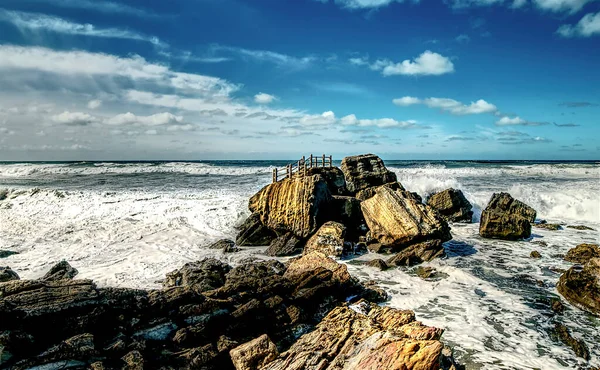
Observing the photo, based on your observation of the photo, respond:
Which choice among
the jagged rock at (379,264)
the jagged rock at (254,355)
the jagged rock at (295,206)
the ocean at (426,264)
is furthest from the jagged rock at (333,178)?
the jagged rock at (254,355)

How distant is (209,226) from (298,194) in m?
5.56

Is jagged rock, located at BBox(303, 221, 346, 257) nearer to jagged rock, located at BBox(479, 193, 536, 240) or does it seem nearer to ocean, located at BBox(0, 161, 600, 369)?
ocean, located at BBox(0, 161, 600, 369)

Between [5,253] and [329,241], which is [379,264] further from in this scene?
[5,253]

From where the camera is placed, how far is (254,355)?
5.09 metres

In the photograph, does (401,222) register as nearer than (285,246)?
Yes

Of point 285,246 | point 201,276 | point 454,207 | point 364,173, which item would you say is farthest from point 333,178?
point 201,276

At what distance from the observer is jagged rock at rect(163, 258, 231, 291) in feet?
28.7

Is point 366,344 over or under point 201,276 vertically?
over

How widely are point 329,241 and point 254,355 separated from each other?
8369 mm

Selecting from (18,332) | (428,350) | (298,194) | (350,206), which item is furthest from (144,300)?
(350,206)

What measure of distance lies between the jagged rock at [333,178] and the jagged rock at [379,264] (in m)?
9.04

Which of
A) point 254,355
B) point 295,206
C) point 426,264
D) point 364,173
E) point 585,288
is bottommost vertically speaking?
point 426,264

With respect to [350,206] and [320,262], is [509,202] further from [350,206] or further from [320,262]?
[320,262]

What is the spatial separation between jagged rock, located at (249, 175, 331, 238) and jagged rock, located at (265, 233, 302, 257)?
0.42 meters
